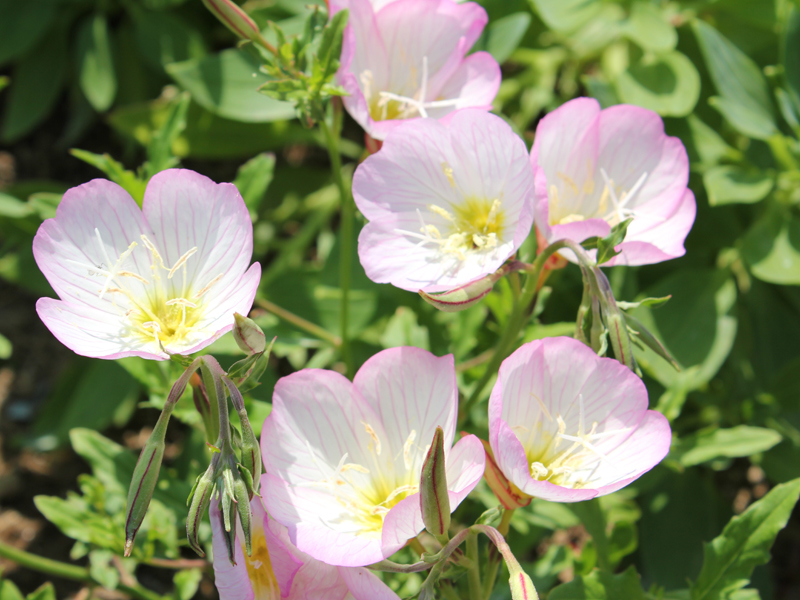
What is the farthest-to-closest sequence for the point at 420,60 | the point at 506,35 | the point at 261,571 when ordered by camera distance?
the point at 506,35
the point at 420,60
the point at 261,571

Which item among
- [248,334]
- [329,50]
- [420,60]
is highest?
[329,50]

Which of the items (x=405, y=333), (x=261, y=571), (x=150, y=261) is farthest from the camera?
(x=405, y=333)

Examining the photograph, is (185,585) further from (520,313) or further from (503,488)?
(520,313)

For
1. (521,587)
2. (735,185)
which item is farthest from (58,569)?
(735,185)

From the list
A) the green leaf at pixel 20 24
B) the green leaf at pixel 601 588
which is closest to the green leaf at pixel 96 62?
the green leaf at pixel 20 24

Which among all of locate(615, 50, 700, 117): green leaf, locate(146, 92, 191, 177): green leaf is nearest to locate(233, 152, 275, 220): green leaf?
locate(146, 92, 191, 177): green leaf

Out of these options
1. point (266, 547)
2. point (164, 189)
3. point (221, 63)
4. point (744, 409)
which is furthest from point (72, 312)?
point (744, 409)

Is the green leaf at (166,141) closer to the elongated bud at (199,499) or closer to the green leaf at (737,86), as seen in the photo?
the elongated bud at (199,499)
